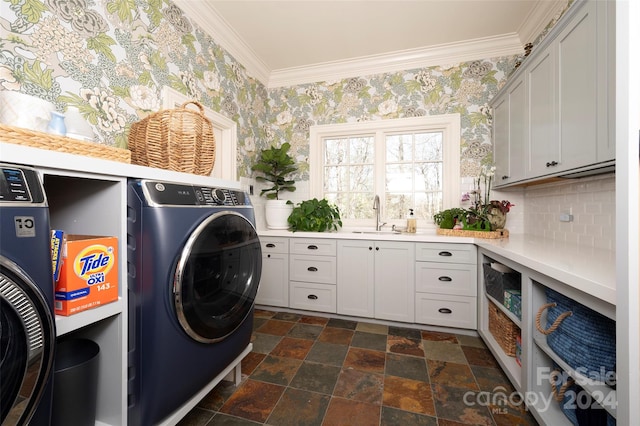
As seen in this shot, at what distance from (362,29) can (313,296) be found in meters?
2.66

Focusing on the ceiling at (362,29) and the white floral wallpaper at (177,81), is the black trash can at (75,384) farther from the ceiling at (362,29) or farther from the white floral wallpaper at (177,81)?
the ceiling at (362,29)

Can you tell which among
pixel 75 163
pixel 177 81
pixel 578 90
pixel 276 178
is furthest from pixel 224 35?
pixel 578 90

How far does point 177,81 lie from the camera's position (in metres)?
2.02

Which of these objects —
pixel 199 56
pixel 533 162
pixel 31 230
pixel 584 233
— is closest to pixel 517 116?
pixel 533 162

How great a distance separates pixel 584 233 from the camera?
1747 millimetres

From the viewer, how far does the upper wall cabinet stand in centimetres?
123

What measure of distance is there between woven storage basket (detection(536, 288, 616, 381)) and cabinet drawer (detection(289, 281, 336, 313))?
1.70 metres

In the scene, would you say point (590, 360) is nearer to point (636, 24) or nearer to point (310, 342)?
point (636, 24)

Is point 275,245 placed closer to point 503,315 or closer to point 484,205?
point 503,315

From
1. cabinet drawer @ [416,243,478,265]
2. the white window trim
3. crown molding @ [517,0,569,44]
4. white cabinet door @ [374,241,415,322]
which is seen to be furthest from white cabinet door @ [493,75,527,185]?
white cabinet door @ [374,241,415,322]

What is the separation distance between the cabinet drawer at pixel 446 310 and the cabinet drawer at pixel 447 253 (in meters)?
0.32

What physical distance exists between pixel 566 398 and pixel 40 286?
2.02m

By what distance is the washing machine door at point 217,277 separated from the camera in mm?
1063

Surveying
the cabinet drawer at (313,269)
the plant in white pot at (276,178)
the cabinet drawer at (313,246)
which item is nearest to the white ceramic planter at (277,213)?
the plant in white pot at (276,178)
